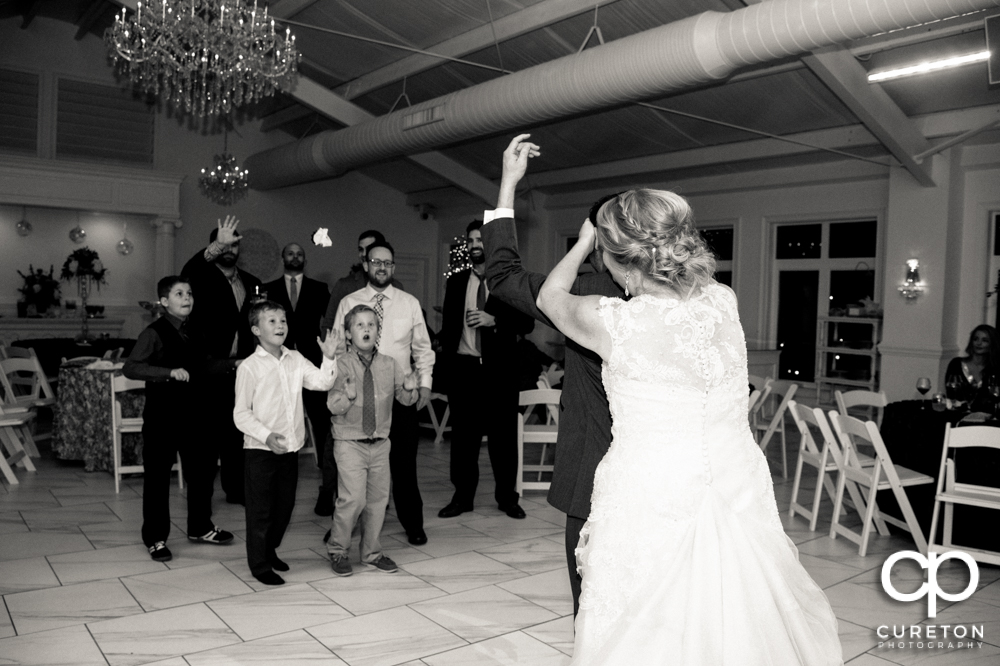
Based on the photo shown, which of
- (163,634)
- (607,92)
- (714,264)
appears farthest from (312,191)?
(714,264)

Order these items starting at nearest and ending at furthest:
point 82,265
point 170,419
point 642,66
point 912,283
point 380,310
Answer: point 170,419 < point 380,310 < point 642,66 < point 912,283 < point 82,265

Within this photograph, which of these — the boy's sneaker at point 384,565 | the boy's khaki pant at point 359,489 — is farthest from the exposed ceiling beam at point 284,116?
the boy's sneaker at point 384,565

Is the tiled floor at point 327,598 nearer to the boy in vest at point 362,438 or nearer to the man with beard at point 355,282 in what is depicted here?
the boy in vest at point 362,438

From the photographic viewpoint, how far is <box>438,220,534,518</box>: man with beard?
5129 mm

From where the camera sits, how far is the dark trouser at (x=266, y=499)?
3.74m

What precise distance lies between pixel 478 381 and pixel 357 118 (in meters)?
6.74

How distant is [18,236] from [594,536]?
11660 mm

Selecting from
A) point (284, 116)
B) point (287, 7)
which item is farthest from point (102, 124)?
point (287, 7)

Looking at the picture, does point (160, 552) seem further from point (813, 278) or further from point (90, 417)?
point (813, 278)

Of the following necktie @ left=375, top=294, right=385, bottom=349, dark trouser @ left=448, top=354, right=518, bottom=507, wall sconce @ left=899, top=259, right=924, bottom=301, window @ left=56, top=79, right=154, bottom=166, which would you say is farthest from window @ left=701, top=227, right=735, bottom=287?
window @ left=56, top=79, right=154, bottom=166

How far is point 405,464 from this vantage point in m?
4.43

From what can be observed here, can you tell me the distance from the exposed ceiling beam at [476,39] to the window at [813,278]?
468 cm

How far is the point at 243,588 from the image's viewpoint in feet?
12.5

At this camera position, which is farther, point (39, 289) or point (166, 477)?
point (39, 289)
